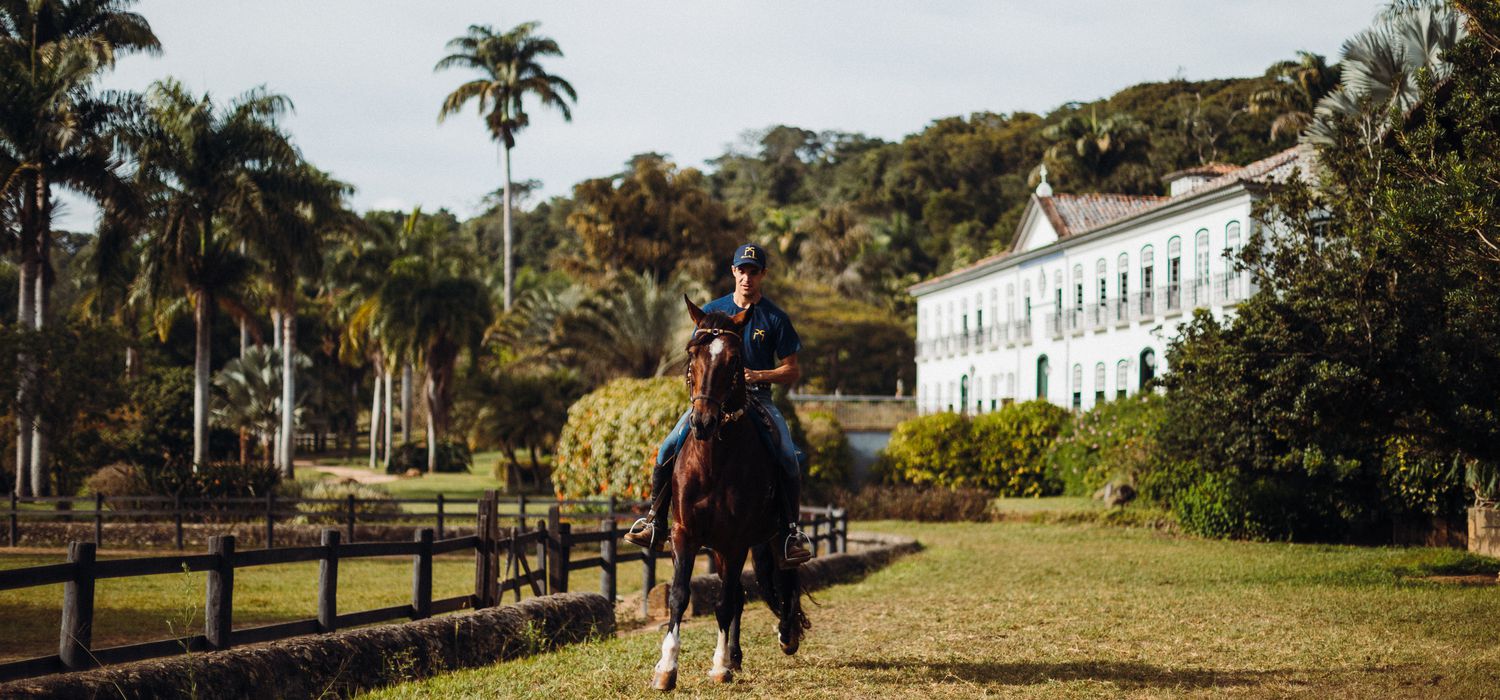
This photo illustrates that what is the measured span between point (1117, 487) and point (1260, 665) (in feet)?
87.2

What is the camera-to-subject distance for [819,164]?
125 meters

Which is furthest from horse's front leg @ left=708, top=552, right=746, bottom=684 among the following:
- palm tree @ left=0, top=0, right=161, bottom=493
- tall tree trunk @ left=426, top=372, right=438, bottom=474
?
tall tree trunk @ left=426, top=372, right=438, bottom=474

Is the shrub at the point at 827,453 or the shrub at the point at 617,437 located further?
the shrub at the point at 827,453

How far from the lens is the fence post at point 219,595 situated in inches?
338

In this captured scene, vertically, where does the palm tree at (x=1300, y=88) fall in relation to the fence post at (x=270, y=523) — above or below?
above

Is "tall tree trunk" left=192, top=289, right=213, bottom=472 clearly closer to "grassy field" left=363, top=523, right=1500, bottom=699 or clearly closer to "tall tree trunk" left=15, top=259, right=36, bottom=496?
A: "tall tree trunk" left=15, top=259, right=36, bottom=496

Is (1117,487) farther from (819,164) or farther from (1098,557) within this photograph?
(819,164)

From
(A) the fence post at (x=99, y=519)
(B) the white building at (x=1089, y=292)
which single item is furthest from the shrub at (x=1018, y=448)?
(A) the fence post at (x=99, y=519)

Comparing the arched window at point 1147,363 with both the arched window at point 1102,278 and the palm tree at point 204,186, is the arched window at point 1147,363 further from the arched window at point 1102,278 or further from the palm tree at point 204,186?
the palm tree at point 204,186

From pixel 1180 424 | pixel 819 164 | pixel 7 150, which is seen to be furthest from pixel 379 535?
pixel 819 164

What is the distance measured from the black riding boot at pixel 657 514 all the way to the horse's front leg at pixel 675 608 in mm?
266

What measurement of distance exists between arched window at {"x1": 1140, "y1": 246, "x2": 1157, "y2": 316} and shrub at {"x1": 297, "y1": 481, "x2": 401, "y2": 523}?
2757 centimetres

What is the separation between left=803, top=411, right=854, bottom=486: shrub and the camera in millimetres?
43875

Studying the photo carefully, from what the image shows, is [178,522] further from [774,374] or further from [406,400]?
[406,400]
